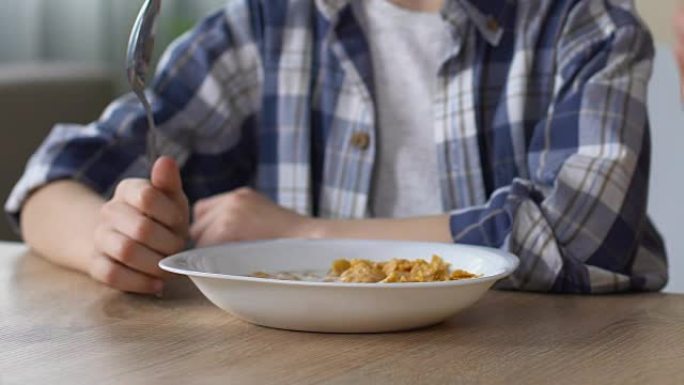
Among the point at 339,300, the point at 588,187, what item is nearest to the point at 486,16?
the point at 588,187

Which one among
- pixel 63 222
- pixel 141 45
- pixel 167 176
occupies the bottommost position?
pixel 63 222

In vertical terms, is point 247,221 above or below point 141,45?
below

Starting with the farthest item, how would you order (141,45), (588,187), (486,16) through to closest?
(486,16), (588,187), (141,45)

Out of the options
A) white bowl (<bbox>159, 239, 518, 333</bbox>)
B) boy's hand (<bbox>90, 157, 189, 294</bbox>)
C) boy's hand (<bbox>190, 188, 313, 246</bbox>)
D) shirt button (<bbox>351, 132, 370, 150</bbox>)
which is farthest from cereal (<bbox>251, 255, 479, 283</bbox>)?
shirt button (<bbox>351, 132, 370, 150</bbox>)

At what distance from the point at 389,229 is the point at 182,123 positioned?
14.6 inches

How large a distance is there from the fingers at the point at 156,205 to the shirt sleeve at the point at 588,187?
0.88 ft

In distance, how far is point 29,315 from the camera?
0.94 m

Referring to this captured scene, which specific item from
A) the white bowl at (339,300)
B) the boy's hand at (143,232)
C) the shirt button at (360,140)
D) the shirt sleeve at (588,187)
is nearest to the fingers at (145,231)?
the boy's hand at (143,232)

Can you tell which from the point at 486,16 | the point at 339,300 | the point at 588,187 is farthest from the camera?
the point at 486,16

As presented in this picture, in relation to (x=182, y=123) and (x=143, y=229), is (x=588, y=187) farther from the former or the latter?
(x=182, y=123)

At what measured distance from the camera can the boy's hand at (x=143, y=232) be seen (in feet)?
3.41

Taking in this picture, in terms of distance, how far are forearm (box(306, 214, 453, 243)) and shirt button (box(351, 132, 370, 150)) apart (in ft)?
0.76

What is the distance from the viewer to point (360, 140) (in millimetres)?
1440

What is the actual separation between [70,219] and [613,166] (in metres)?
0.54
